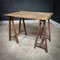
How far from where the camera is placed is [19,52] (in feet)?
8.02

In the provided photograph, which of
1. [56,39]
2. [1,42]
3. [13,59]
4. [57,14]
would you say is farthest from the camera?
[57,14]

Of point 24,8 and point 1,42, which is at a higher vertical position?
point 24,8

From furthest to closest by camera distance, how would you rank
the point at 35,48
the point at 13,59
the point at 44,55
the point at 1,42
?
the point at 1,42, the point at 35,48, the point at 44,55, the point at 13,59

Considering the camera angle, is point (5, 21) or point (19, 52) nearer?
point (19, 52)

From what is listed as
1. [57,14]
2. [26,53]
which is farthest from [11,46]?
[57,14]

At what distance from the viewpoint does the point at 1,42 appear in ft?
9.75

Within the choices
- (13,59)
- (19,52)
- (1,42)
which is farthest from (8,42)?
(13,59)

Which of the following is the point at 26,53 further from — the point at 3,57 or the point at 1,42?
the point at 1,42

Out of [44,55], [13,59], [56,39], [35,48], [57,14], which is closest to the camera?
[13,59]

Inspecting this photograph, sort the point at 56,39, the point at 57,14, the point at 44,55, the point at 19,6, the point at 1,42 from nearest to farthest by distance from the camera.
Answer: the point at 44,55 < the point at 1,42 < the point at 56,39 < the point at 57,14 < the point at 19,6

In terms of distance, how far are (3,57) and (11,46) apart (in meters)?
0.53

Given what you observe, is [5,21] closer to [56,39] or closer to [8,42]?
[8,42]

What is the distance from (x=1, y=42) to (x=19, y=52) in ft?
2.52

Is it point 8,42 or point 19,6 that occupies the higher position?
point 19,6
